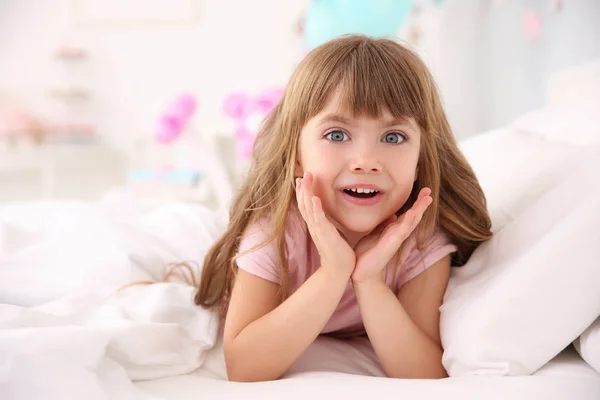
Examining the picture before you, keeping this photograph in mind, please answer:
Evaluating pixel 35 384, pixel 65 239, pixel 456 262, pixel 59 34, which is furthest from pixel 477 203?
pixel 59 34

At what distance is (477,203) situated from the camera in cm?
100

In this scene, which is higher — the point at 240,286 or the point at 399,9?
the point at 399,9

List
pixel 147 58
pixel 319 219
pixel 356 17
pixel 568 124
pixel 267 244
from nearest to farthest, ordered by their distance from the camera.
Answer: pixel 319 219, pixel 267 244, pixel 568 124, pixel 356 17, pixel 147 58

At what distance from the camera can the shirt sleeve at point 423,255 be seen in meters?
0.96

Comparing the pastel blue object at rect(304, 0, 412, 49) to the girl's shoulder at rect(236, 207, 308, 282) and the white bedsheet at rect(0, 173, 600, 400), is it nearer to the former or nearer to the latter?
the white bedsheet at rect(0, 173, 600, 400)

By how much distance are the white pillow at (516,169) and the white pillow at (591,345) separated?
280 mm

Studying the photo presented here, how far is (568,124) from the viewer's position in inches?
47.6

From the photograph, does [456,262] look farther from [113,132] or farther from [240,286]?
[113,132]

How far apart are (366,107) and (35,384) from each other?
1.69 feet

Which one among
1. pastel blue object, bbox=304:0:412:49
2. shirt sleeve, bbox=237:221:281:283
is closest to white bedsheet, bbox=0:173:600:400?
shirt sleeve, bbox=237:221:281:283

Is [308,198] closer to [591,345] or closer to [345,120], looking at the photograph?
[345,120]

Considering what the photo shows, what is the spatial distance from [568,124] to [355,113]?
1.90ft

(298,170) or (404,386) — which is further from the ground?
(298,170)

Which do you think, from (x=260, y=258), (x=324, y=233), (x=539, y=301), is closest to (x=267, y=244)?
(x=260, y=258)
